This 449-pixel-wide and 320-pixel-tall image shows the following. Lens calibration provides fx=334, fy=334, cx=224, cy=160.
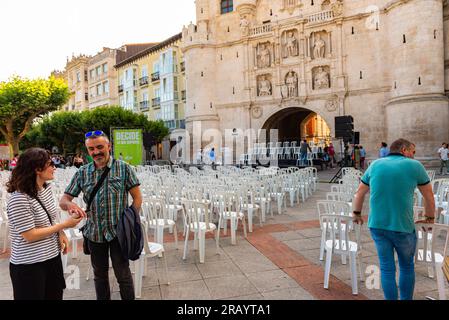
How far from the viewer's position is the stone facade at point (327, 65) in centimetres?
1930

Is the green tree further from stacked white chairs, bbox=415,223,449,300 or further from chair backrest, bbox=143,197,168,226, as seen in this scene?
stacked white chairs, bbox=415,223,449,300

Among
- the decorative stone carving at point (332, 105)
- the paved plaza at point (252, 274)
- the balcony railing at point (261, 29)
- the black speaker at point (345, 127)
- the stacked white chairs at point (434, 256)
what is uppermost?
the balcony railing at point (261, 29)

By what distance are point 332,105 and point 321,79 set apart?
6.98ft

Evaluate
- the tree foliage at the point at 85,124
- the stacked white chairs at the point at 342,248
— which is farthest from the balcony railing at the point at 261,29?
the stacked white chairs at the point at 342,248

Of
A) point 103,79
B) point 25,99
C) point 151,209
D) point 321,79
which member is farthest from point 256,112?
point 103,79

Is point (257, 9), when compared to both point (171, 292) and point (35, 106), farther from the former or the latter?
point (171, 292)

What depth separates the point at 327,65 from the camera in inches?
947

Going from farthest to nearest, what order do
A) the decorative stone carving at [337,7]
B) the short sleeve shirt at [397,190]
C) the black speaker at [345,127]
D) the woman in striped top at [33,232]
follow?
the decorative stone carving at [337,7], the black speaker at [345,127], the short sleeve shirt at [397,190], the woman in striped top at [33,232]

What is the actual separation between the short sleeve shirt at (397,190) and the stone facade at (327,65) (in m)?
18.8

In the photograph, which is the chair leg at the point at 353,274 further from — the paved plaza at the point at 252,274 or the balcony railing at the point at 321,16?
the balcony railing at the point at 321,16

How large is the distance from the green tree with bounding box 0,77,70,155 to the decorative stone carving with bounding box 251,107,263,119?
14610 millimetres

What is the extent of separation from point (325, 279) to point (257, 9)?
26.4 meters

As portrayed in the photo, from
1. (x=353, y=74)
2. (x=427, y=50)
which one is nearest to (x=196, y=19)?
(x=353, y=74)

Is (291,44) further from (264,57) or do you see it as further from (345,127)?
(345,127)
